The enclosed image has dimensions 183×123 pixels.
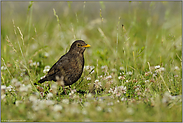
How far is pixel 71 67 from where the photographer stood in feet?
13.2

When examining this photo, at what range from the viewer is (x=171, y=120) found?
3.15 m

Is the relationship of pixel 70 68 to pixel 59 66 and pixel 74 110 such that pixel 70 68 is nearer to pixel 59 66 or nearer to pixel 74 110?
pixel 59 66

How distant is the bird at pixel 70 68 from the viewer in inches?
159

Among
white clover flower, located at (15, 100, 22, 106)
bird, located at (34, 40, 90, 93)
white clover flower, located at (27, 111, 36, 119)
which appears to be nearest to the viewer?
white clover flower, located at (27, 111, 36, 119)

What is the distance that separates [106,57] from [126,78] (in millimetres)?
1079

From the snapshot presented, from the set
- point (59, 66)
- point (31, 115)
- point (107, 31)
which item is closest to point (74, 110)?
point (31, 115)

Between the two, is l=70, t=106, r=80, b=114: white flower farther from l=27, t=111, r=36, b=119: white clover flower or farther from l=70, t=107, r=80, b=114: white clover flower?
l=27, t=111, r=36, b=119: white clover flower

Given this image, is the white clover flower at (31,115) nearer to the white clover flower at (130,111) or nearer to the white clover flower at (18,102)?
the white clover flower at (18,102)

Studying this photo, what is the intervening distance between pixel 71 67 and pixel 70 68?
0.02 metres

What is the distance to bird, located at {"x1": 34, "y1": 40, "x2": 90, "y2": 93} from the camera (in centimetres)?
403

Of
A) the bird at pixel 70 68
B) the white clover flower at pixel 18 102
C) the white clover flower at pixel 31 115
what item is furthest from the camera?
the bird at pixel 70 68

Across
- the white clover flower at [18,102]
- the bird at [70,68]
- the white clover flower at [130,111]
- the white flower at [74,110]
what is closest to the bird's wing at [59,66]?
the bird at [70,68]

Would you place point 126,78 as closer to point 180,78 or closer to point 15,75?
point 180,78

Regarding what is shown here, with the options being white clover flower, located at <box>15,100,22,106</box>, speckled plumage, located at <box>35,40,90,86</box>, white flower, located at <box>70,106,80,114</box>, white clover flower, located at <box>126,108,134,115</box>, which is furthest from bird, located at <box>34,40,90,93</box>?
white clover flower, located at <box>126,108,134,115</box>
